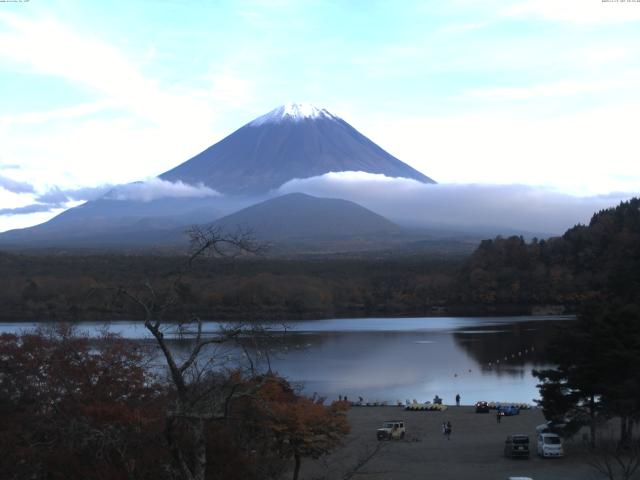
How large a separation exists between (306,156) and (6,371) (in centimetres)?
12227

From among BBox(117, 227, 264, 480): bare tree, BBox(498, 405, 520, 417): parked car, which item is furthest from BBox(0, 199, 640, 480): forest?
BBox(498, 405, 520, 417): parked car

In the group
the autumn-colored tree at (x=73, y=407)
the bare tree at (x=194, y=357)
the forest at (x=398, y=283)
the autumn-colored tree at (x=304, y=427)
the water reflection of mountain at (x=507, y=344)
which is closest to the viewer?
the bare tree at (x=194, y=357)

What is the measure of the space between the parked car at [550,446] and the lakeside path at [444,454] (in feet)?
0.38

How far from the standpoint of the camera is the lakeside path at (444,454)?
1117 centimetres

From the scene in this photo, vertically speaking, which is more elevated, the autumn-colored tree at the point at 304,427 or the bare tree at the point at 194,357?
the bare tree at the point at 194,357

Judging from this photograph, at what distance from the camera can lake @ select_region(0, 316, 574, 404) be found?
2184cm

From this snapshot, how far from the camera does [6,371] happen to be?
10.1 metres

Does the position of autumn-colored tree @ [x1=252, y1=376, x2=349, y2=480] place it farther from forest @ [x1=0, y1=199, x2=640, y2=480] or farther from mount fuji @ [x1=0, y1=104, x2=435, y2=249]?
mount fuji @ [x1=0, y1=104, x2=435, y2=249]

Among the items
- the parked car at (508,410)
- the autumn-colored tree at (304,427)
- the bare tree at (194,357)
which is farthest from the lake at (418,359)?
the bare tree at (194,357)

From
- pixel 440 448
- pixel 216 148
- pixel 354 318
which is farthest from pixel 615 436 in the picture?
pixel 216 148

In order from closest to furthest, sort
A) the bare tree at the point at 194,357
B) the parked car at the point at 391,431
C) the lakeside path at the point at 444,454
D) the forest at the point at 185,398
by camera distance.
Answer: the bare tree at the point at 194,357, the forest at the point at 185,398, the lakeside path at the point at 444,454, the parked car at the point at 391,431

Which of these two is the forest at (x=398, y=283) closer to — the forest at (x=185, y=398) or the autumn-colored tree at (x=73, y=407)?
the forest at (x=185, y=398)

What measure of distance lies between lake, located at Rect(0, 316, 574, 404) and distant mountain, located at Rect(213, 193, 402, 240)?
69.2 metres

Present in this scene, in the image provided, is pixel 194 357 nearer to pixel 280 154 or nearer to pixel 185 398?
pixel 185 398
